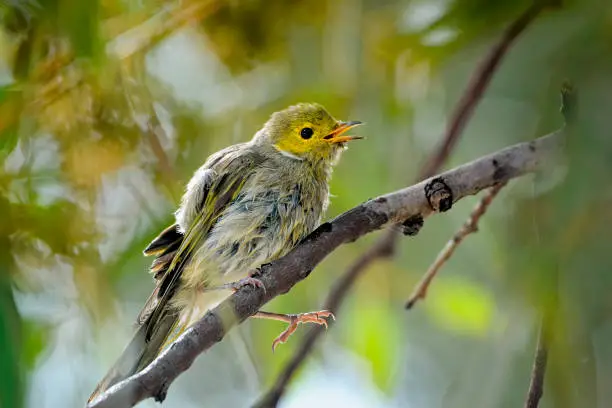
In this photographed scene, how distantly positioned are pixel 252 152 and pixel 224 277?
314 mm

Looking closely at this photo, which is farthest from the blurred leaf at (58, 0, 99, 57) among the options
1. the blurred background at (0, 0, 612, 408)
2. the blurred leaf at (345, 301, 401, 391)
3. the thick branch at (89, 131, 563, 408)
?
the blurred leaf at (345, 301, 401, 391)

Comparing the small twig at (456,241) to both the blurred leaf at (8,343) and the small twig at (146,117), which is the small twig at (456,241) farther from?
the blurred leaf at (8,343)

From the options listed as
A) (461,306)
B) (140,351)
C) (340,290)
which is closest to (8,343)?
(140,351)

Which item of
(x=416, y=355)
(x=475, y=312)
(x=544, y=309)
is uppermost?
(x=544, y=309)

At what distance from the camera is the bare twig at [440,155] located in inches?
53.9

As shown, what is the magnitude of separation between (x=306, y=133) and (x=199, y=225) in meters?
0.38

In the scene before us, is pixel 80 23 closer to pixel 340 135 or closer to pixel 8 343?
pixel 8 343

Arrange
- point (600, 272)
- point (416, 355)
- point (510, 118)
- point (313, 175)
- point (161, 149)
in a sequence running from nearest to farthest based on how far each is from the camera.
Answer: point (600, 272)
point (161, 149)
point (313, 175)
point (510, 118)
point (416, 355)

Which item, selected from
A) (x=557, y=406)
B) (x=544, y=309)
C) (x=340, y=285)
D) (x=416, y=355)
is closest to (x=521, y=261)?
(x=544, y=309)

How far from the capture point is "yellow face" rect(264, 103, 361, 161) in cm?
193

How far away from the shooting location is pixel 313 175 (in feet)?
6.21

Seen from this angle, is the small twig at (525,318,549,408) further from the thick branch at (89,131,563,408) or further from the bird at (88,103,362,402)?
the bird at (88,103,362,402)

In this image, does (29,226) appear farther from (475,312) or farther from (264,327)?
(475,312)

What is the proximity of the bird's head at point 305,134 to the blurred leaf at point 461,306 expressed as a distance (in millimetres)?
389
